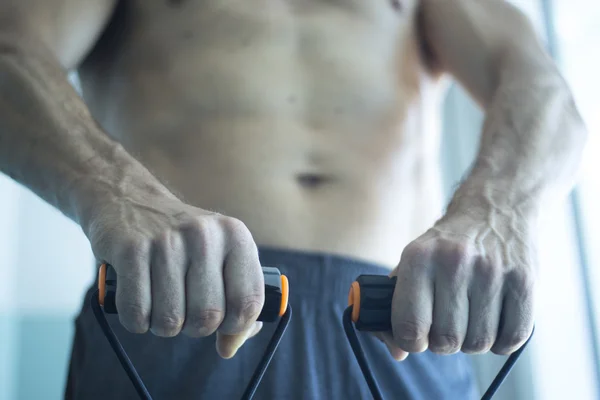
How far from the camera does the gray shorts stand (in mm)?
552

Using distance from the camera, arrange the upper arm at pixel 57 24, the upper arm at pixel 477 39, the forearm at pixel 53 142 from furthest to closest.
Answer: the upper arm at pixel 477 39 → the upper arm at pixel 57 24 → the forearm at pixel 53 142

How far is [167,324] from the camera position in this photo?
0.36m

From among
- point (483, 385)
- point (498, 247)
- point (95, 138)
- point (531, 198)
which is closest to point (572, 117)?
point (531, 198)

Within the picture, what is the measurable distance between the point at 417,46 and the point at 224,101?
26 centimetres

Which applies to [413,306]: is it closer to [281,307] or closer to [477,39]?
[281,307]

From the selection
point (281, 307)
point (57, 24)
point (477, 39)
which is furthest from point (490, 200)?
point (57, 24)

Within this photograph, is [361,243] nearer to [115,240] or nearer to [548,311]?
[115,240]

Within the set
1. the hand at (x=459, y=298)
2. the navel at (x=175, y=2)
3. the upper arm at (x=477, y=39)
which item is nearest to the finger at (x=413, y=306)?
the hand at (x=459, y=298)

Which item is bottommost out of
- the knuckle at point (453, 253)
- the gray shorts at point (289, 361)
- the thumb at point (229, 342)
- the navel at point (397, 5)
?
the gray shorts at point (289, 361)

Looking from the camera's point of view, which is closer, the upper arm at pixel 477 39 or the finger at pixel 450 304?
the finger at pixel 450 304

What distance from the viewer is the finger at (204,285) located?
14.3 inches

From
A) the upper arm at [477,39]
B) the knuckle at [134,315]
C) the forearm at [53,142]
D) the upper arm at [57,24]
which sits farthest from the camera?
the upper arm at [477,39]

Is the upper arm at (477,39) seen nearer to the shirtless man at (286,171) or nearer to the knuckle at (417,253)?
the shirtless man at (286,171)

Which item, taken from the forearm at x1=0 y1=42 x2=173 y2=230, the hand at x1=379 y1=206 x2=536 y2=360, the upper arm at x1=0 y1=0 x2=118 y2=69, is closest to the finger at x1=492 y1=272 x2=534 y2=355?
the hand at x1=379 y1=206 x2=536 y2=360
